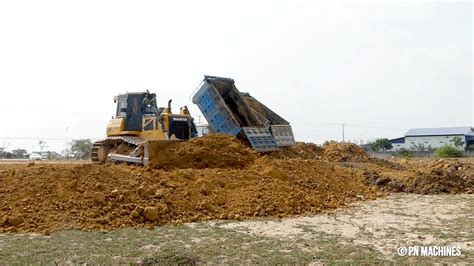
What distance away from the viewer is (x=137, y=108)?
1442cm

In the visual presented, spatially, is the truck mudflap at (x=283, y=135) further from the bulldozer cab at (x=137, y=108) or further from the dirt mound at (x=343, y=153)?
the bulldozer cab at (x=137, y=108)

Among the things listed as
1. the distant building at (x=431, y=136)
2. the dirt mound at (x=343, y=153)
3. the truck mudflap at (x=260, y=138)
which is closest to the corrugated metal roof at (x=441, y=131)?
the distant building at (x=431, y=136)

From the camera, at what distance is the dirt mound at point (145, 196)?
7879 millimetres

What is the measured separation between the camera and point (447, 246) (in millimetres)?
6102

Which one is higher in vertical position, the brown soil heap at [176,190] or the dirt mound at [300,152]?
the dirt mound at [300,152]

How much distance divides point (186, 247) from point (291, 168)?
6.26 metres

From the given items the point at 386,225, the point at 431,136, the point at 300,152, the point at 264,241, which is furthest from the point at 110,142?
the point at 431,136

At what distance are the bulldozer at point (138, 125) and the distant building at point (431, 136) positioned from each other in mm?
59956

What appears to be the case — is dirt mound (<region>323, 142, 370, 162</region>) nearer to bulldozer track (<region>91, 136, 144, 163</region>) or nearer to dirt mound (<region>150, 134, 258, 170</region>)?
dirt mound (<region>150, 134, 258, 170</region>)

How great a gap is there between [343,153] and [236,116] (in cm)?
585

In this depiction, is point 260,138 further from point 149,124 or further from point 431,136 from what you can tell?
Answer: point 431,136

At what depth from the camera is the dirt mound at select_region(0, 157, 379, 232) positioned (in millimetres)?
7879

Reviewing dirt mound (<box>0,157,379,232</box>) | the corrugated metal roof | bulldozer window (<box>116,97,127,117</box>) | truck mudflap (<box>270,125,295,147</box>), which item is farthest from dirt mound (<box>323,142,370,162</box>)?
the corrugated metal roof

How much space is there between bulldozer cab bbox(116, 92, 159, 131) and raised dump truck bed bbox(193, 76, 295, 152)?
6.19 ft
